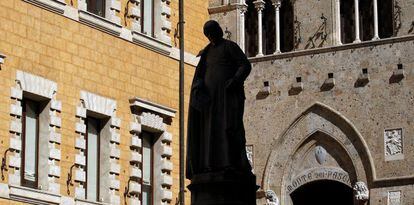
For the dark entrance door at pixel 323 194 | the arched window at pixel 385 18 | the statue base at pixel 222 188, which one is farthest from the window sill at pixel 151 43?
the statue base at pixel 222 188

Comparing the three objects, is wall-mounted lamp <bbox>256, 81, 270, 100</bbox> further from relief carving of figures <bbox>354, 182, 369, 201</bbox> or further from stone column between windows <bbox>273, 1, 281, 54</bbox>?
relief carving of figures <bbox>354, 182, 369, 201</bbox>

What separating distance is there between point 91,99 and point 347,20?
293 inches

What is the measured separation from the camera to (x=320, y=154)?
3095 centimetres

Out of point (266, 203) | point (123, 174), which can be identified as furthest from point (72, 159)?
point (266, 203)

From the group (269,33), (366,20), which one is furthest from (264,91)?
(366,20)

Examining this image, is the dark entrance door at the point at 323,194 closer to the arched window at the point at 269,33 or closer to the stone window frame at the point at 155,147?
the arched window at the point at 269,33

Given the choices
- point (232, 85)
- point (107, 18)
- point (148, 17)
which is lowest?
point (232, 85)

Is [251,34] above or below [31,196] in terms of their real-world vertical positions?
above

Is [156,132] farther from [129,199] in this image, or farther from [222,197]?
[222,197]

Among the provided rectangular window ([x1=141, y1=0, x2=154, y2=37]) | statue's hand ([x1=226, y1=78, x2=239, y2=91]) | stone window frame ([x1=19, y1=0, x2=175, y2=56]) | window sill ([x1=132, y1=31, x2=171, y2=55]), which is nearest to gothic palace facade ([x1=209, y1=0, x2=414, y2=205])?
stone window frame ([x1=19, y1=0, x2=175, y2=56])

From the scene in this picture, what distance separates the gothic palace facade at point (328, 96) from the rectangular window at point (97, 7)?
5045 millimetres

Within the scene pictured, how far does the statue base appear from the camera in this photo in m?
16.3

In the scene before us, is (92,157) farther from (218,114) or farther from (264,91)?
(218,114)

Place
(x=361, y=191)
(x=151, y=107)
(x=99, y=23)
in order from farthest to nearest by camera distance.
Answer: (x=361, y=191), (x=151, y=107), (x=99, y=23)
